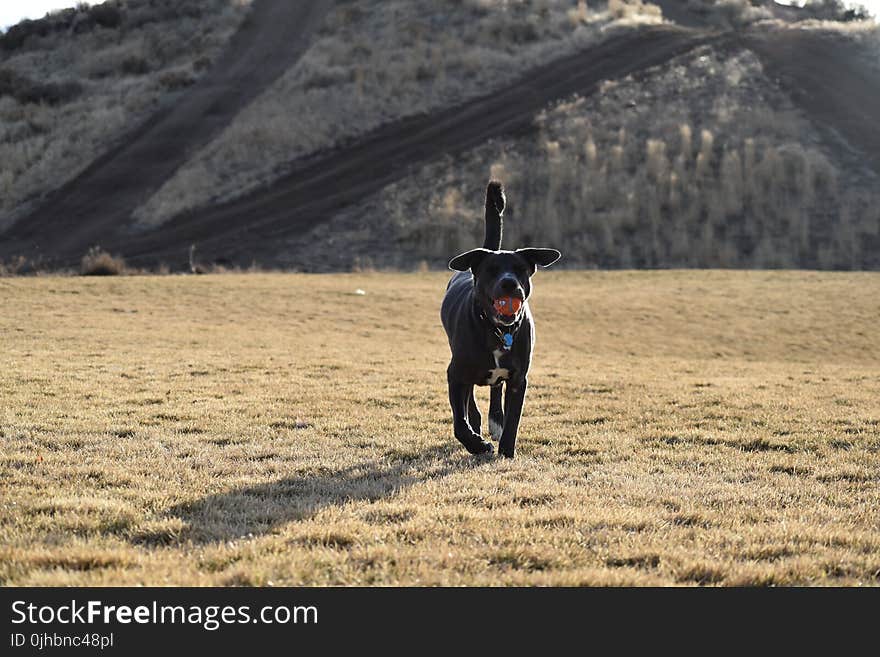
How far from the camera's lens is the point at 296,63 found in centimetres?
4994

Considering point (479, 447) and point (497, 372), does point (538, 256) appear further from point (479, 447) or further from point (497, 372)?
point (479, 447)

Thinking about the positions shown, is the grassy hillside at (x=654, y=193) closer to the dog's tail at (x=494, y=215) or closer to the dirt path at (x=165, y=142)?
the dirt path at (x=165, y=142)

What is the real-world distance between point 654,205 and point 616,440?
28.4m

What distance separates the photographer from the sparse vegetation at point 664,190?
1320 inches

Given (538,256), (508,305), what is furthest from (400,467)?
(538,256)

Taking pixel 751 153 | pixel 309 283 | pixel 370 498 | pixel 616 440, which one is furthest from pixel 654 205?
pixel 370 498

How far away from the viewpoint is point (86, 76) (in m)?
51.8

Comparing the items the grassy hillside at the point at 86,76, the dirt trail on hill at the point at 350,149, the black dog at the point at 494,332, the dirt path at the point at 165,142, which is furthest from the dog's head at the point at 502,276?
the grassy hillside at the point at 86,76

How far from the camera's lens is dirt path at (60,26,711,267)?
32.5 m

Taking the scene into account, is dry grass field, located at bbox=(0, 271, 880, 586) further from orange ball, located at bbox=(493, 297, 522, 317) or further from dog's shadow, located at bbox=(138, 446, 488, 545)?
orange ball, located at bbox=(493, 297, 522, 317)

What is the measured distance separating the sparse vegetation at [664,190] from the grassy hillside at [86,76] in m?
16.2

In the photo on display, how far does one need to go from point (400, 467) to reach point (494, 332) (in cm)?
136

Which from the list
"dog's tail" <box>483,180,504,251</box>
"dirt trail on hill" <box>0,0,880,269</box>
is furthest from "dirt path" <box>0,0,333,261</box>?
"dog's tail" <box>483,180,504,251</box>
